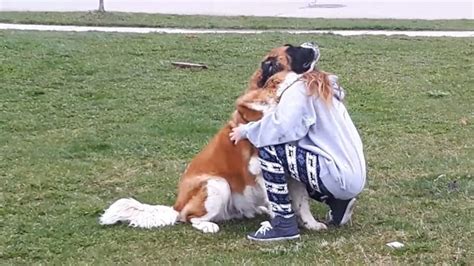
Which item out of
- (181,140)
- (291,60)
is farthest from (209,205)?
(181,140)

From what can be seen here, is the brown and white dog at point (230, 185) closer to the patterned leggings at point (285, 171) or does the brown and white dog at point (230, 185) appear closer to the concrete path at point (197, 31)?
the patterned leggings at point (285, 171)

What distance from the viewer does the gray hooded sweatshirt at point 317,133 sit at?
472 centimetres

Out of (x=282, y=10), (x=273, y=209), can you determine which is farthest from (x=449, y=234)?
(x=282, y=10)

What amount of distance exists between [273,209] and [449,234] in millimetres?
960

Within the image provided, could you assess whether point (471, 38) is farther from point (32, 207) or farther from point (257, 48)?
point (32, 207)

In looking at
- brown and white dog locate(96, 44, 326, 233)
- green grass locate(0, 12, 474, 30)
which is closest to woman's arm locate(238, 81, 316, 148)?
brown and white dog locate(96, 44, 326, 233)

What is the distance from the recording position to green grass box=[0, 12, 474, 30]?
14805mm

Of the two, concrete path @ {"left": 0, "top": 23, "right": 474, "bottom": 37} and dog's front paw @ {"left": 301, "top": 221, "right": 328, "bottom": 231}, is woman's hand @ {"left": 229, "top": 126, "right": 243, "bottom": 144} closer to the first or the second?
dog's front paw @ {"left": 301, "top": 221, "right": 328, "bottom": 231}

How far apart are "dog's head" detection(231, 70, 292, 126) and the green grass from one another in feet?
32.1

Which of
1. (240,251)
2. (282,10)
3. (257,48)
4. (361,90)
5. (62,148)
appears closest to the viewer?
(240,251)

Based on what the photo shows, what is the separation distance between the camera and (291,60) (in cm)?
486

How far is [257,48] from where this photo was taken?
39.0 feet

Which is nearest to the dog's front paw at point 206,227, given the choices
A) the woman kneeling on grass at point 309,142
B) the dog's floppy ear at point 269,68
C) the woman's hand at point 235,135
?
the woman kneeling on grass at point 309,142

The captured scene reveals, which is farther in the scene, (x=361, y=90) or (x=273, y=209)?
(x=361, y=90)
